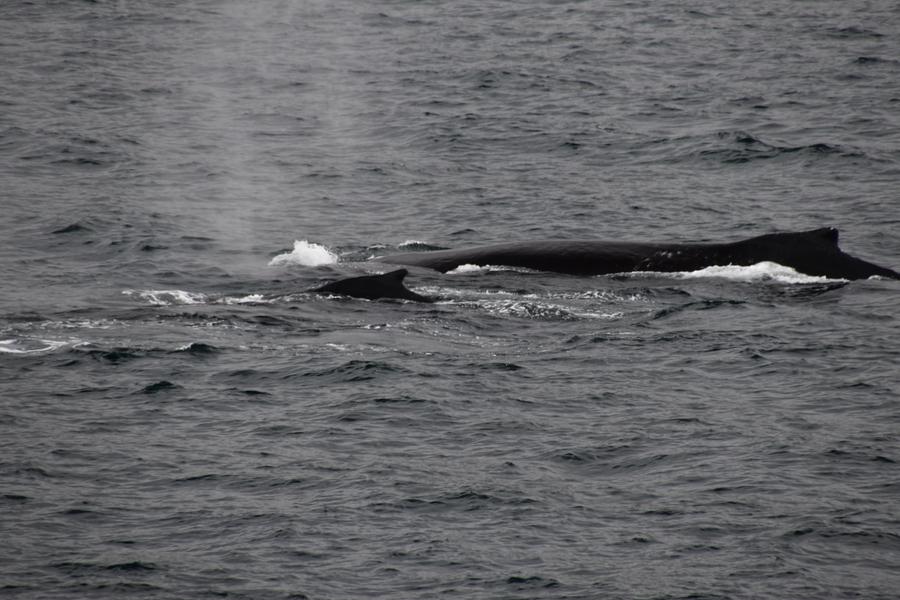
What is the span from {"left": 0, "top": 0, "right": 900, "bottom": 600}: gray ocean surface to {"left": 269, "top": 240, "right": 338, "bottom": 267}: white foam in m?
0.12

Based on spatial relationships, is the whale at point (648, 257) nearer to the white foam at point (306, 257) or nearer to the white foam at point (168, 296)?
the white foam at point (306, 257)

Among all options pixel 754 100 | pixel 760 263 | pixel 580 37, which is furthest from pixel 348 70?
pixel 760 263

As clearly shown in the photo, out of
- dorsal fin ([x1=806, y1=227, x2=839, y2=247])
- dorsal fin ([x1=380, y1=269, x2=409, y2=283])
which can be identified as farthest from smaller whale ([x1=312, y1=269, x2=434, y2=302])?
dorsal fin ([x1=806, y1=227, x2=839, y2=247])

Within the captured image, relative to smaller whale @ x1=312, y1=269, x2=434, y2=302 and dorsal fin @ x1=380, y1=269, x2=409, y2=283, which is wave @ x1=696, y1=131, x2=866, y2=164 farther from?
dorsal fin @ x1=380, y1=269, x2=409, y2=283

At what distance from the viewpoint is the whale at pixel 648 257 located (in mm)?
22781

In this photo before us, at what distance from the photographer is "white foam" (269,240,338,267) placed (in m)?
25.4

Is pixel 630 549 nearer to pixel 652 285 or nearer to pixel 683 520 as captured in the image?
pixel 683 520

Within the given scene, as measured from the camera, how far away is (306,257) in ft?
84.4

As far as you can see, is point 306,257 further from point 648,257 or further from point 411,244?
point 648,257

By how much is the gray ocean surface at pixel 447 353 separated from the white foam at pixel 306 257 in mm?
120

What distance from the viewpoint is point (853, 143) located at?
1325 inches

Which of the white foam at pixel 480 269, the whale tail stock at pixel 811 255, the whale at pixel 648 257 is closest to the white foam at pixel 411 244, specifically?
the whale at pixel 648 257

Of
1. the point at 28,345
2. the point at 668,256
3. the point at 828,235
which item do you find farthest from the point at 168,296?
the point at 828,235

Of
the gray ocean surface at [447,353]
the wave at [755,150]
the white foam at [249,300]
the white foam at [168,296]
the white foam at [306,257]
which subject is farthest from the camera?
the wave at [755,150]
